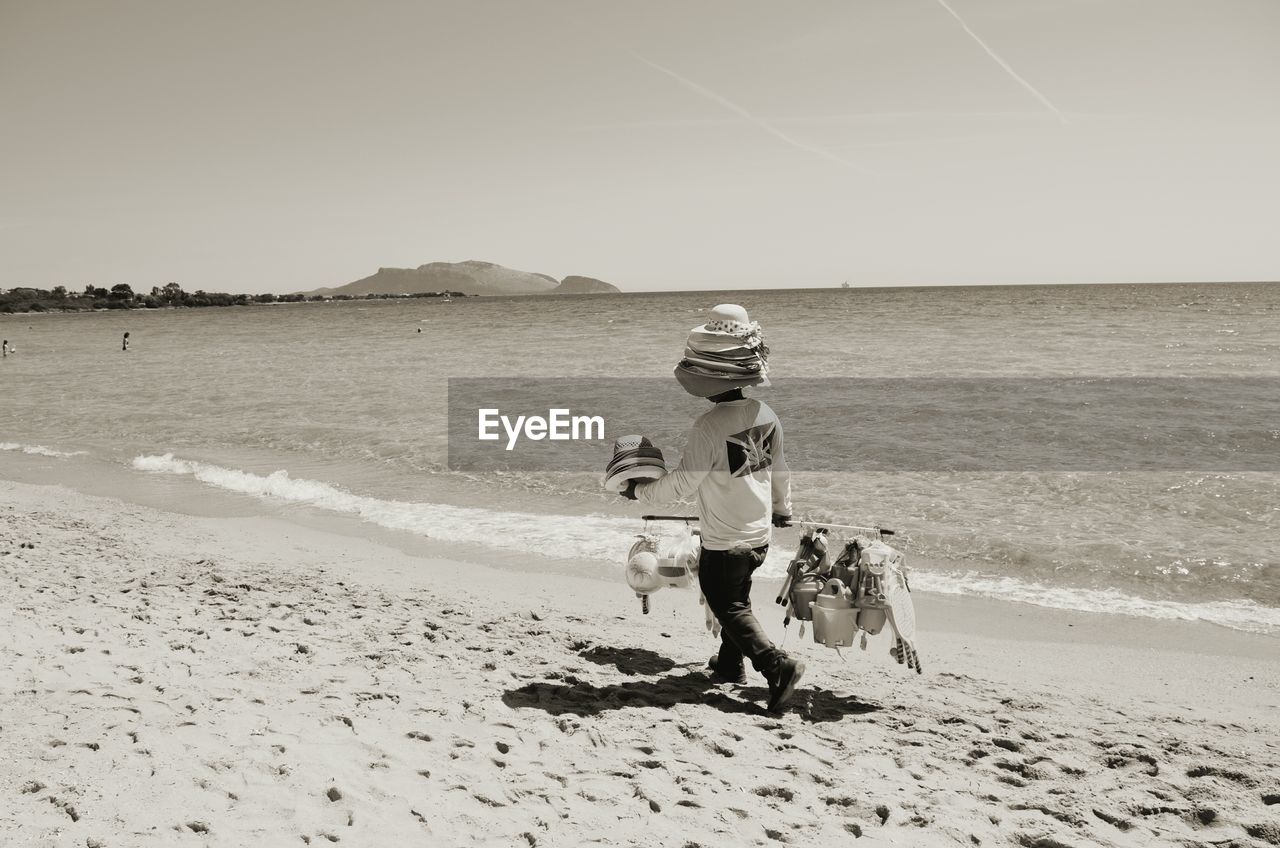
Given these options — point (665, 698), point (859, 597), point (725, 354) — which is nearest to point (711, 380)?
point (725, 354)

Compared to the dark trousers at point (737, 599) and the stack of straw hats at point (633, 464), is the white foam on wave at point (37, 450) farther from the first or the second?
the dark trousers at point (737, 599)

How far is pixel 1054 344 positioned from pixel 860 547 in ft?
112

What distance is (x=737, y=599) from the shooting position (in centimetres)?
468

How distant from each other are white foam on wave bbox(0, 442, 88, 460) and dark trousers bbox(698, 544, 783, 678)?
14683mm

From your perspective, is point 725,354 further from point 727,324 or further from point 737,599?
point 737,599

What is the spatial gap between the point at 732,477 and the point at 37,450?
16.3m

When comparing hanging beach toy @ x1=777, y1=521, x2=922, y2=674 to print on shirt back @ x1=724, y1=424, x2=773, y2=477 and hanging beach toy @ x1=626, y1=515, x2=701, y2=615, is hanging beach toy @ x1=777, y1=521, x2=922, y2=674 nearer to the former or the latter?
print on shirt back @ x1=724, y1=424, x2=773, y2=477

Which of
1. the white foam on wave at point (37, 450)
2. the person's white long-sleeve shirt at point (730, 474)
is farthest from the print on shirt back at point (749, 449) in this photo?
the white foam on wave at point (37, 450)

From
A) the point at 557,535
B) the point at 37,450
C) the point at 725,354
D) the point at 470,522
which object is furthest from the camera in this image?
the point at 37,450

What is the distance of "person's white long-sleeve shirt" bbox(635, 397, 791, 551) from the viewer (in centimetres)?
444

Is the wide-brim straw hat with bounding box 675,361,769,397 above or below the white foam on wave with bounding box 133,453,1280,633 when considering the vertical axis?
above

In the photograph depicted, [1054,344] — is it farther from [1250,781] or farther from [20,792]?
[20,792]

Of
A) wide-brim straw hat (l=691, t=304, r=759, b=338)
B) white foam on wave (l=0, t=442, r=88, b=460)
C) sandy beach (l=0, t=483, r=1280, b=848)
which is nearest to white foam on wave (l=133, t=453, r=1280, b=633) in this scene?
sandy beach (l=0, t=483, r=1280, b=848)

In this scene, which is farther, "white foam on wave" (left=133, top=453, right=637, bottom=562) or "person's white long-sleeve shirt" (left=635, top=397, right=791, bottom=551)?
"white foam on wave" (left=133, top=453, right=637, bottom=562)
